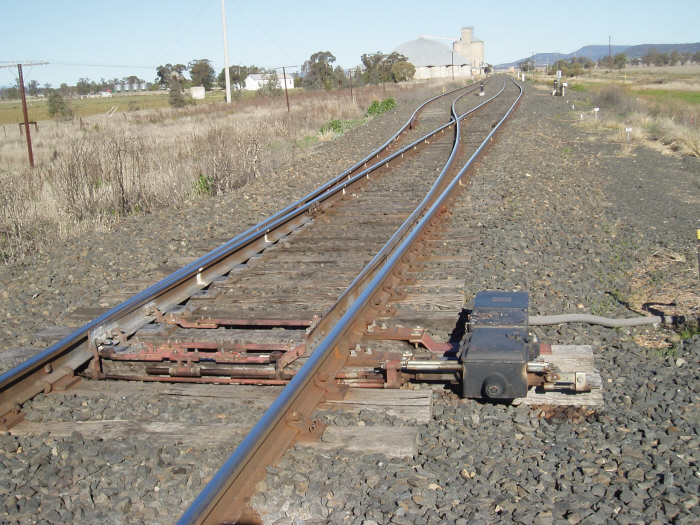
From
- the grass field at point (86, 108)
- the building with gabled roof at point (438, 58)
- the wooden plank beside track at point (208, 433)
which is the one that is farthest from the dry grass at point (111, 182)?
the building with gabled roof at point (438, 58)

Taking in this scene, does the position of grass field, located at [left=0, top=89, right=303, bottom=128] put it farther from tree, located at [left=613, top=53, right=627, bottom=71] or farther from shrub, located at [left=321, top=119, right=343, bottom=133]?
tree, located at [left=613, top=53, right=627, bottom=71]

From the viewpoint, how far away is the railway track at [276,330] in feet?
10.6

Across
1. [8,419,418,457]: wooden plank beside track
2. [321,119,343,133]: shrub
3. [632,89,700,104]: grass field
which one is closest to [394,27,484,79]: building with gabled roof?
[632,89,700,104]: grass field

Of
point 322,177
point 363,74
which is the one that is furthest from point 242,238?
point 363,74

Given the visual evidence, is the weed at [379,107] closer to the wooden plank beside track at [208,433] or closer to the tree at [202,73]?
the wooden plank beside track at [208,433]

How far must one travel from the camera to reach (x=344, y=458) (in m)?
3.07

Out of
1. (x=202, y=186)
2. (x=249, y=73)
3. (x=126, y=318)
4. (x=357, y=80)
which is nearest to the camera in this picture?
(x=126, y=318)

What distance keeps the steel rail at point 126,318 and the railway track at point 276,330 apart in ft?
0.03

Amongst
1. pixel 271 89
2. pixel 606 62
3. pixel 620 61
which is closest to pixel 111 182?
pixel 271 89

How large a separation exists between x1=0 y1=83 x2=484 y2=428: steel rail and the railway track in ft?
0.03

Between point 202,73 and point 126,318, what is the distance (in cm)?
9902

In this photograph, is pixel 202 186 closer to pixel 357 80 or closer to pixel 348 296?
pixel 348 296

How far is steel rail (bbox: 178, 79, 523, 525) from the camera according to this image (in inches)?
98.0

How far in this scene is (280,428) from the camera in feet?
10.2
